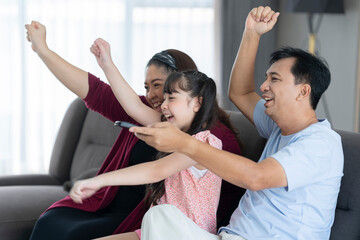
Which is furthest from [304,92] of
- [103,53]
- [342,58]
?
A: [342,58]

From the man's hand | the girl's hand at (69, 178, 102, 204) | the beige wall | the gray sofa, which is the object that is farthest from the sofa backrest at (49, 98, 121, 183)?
the beige wall

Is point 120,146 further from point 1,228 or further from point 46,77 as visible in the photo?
point 46,77

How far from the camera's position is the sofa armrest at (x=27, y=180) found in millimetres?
3004

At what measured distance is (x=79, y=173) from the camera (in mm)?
2904

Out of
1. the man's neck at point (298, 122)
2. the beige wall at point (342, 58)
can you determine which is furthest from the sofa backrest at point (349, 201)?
the beige wall at point (342, 58)

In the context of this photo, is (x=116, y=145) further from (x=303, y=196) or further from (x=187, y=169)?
(x=303, y=196)

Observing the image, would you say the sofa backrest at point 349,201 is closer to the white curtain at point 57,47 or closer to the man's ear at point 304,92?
the man's ear at point 304,92

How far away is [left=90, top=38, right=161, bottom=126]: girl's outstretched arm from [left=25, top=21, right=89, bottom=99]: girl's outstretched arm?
0.16m

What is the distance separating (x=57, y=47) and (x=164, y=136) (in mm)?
3295

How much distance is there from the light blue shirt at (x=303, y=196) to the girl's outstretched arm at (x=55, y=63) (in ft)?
2.99

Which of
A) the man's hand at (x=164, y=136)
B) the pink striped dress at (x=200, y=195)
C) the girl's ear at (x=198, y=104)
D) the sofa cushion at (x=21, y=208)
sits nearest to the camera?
the man's hand at (x=164, y=136)

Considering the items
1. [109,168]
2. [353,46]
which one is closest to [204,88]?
[109,168]

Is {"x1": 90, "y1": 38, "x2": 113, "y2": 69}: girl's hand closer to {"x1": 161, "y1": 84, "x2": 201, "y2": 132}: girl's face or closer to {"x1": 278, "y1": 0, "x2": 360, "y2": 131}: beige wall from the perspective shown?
{"x1": 161, "y1": 84, "x2": 201, "y2": 132}: girl's face

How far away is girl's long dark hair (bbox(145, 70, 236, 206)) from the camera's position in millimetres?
1773
